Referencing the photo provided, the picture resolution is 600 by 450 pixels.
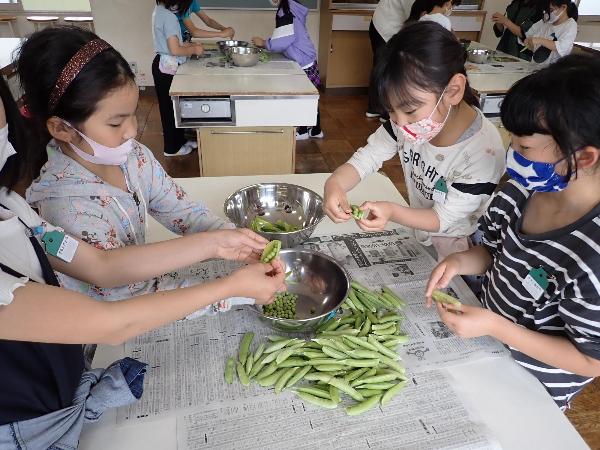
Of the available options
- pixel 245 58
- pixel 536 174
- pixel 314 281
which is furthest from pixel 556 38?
pixel 314 281

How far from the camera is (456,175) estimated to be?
1.32 m

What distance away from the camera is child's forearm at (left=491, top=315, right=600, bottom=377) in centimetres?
93

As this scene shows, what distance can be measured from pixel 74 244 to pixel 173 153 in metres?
3.16

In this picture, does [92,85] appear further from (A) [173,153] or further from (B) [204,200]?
(A) [173,153]

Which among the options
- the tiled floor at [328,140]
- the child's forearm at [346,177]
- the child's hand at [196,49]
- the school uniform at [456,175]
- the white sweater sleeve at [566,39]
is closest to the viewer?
the school uniform at [456,175]

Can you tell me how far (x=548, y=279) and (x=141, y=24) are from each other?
5.52m

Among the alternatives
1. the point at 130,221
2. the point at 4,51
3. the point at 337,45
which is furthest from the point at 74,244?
the point at 337,45

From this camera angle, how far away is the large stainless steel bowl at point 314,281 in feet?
3.97

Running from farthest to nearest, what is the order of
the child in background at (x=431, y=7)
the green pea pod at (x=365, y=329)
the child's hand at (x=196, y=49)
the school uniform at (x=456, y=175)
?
1. the child in background at (x=431, y=7)
2. the child's hand at (x=196, y=49)
3. the school uniform at (x=456, y=175)
4. the green pea pod at (x=365, y=329)

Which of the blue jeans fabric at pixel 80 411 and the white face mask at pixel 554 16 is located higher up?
the white face mask at pixel 554 16

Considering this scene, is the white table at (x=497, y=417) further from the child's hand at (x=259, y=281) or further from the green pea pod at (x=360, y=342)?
the child's hand at (x=259, y=281)

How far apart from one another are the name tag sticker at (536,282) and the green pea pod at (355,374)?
1.46ft

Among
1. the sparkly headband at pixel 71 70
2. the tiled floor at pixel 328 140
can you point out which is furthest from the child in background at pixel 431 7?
the sparkly headband at pixel 71 70

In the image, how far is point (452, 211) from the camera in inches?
52.6
